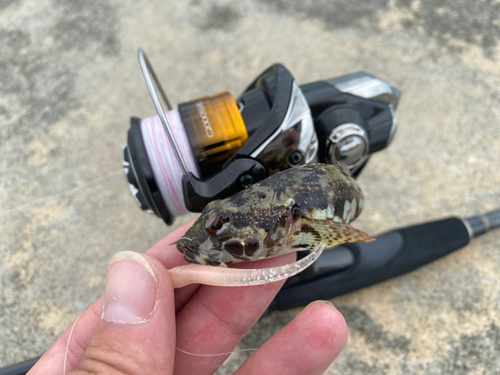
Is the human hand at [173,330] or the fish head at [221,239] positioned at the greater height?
the fish head at [221,239]

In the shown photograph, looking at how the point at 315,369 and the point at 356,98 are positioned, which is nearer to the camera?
the point at 315,369

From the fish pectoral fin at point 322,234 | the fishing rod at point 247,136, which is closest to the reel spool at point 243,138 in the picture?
the fishing rod at point 247,136

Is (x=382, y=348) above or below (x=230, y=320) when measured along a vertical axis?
below

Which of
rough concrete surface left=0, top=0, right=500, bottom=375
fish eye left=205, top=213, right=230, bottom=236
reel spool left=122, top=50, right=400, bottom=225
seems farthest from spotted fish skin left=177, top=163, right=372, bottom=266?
rough concrete surface left=0, top=0, right=500, bottom=375

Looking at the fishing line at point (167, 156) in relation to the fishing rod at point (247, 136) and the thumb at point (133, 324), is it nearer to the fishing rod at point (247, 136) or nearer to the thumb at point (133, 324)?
the fishing rod at point (247, 136)

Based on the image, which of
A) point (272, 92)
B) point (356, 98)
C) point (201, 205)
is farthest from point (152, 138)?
point (356, 98)

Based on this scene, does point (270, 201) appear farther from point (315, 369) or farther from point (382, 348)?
point (382, 348)

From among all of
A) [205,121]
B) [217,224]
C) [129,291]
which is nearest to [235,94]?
[205,121]

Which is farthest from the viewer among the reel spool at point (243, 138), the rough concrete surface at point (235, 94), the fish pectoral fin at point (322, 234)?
the rough concrete surface at point (235, 94)

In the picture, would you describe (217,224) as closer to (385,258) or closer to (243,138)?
(243,138)
